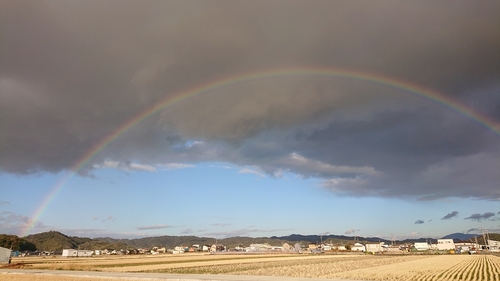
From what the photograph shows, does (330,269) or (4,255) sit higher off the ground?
(4,255)

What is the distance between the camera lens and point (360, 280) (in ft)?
116

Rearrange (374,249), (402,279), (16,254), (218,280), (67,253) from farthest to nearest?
(374,249)
(67,253)
(16,254)
(402,279)
(218,280)

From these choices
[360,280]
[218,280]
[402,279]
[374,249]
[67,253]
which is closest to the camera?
[218,280]

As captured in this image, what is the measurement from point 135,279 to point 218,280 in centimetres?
872

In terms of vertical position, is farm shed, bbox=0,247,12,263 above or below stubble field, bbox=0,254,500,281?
above

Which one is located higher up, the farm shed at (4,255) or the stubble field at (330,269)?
the farm shed at (4,255)

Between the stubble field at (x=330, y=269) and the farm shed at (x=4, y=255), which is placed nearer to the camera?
the stubble field at (x=330, y=269)

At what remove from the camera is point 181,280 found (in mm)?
33375

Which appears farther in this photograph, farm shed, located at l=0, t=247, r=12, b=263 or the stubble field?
farm shed, located at l=0, t=247, r=12, b=263

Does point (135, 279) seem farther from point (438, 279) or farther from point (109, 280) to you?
point (438, 279)

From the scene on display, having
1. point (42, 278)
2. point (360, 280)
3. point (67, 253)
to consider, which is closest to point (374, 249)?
point (67, 253)

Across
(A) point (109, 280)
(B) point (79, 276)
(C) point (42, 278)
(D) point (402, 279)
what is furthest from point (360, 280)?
(C) point (42, 278)

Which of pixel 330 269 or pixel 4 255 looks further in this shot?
pixel 4 255

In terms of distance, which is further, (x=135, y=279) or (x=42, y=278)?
(x=42, y=278)
